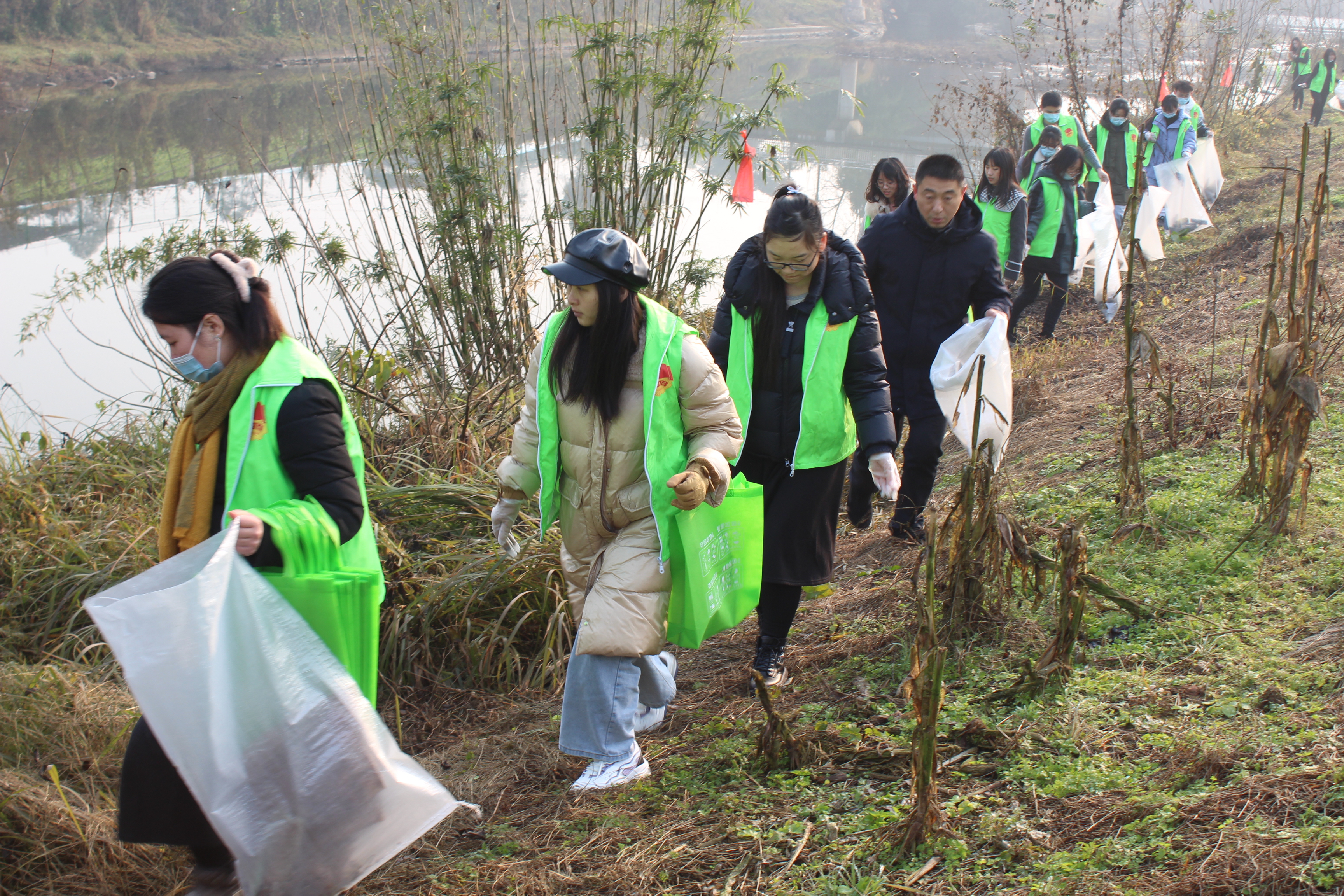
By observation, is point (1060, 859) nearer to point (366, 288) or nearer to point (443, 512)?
point (443, 512)

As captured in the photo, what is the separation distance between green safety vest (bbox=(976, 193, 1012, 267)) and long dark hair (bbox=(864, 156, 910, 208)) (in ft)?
2.87

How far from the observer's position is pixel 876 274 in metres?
3.89

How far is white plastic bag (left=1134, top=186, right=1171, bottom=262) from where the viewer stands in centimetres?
740

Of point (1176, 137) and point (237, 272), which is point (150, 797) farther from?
point (1176, 137)

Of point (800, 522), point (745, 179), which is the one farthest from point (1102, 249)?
point (800, 522)

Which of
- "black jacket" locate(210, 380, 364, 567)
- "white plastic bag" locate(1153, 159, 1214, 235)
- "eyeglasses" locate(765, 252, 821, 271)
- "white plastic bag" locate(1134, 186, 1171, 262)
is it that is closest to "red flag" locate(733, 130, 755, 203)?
"eyeglasses" locate(765, 252, 821, 271)

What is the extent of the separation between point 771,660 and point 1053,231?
473 cm

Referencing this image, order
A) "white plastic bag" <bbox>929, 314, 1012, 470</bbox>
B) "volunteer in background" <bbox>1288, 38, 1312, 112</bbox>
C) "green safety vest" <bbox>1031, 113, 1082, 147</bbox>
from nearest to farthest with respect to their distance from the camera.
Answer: "white plastic bag" <bbox>929, 314, 1012, 470</bbox> < "green safety vest" <bbox>1031, 113, 1082, 147</bbox> < "volunteer in background" <bbox>1288, 38, 1312, 112</bbox>

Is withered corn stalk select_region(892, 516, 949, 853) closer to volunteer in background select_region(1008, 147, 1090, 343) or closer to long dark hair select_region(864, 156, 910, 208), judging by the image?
long dark hair select_region(864, 156, 910, 208)

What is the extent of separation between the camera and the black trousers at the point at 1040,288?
665 centimetres

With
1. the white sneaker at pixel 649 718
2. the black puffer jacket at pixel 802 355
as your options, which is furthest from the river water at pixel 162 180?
the white sneaker at pixel 649 718

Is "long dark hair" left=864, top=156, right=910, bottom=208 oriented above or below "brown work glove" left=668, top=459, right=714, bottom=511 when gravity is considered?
above

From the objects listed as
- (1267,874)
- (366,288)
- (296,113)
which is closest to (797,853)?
(1267,874)

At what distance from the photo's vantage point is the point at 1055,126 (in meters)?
7.17
